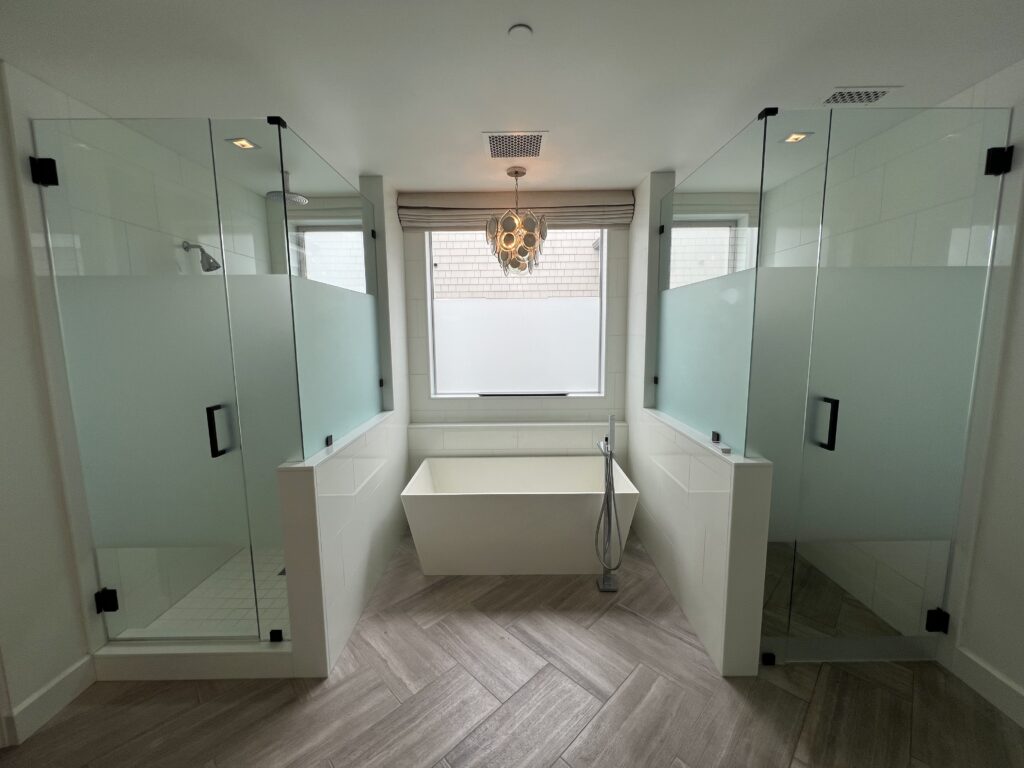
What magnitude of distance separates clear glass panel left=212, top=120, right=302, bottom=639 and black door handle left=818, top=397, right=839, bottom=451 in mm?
2185

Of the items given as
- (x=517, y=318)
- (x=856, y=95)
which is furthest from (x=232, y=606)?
(x=856, y=95)

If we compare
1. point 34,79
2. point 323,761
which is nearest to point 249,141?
point 34,79

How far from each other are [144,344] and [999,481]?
11.2 ft

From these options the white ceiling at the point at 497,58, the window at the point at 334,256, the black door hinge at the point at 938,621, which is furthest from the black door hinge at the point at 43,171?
the black door hinge at the point at 938,621

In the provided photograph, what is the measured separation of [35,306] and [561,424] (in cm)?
275

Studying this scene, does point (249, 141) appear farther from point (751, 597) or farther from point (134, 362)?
point (751, 597)

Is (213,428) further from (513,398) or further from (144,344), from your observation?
(513,398)

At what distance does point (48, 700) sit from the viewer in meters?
1.47

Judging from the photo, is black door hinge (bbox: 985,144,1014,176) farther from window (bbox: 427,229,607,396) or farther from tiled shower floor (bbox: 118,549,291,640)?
tiled shower floor (bbox: 118,549,291,640)

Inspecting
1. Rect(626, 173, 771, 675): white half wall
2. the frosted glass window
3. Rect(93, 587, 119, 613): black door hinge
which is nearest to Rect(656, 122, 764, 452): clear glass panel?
the frosted glass window

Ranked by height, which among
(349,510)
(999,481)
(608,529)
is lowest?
(608,529)

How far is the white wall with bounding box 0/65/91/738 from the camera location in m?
1.34

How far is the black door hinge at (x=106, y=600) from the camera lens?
5.35 feet

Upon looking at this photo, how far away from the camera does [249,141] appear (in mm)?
1509
